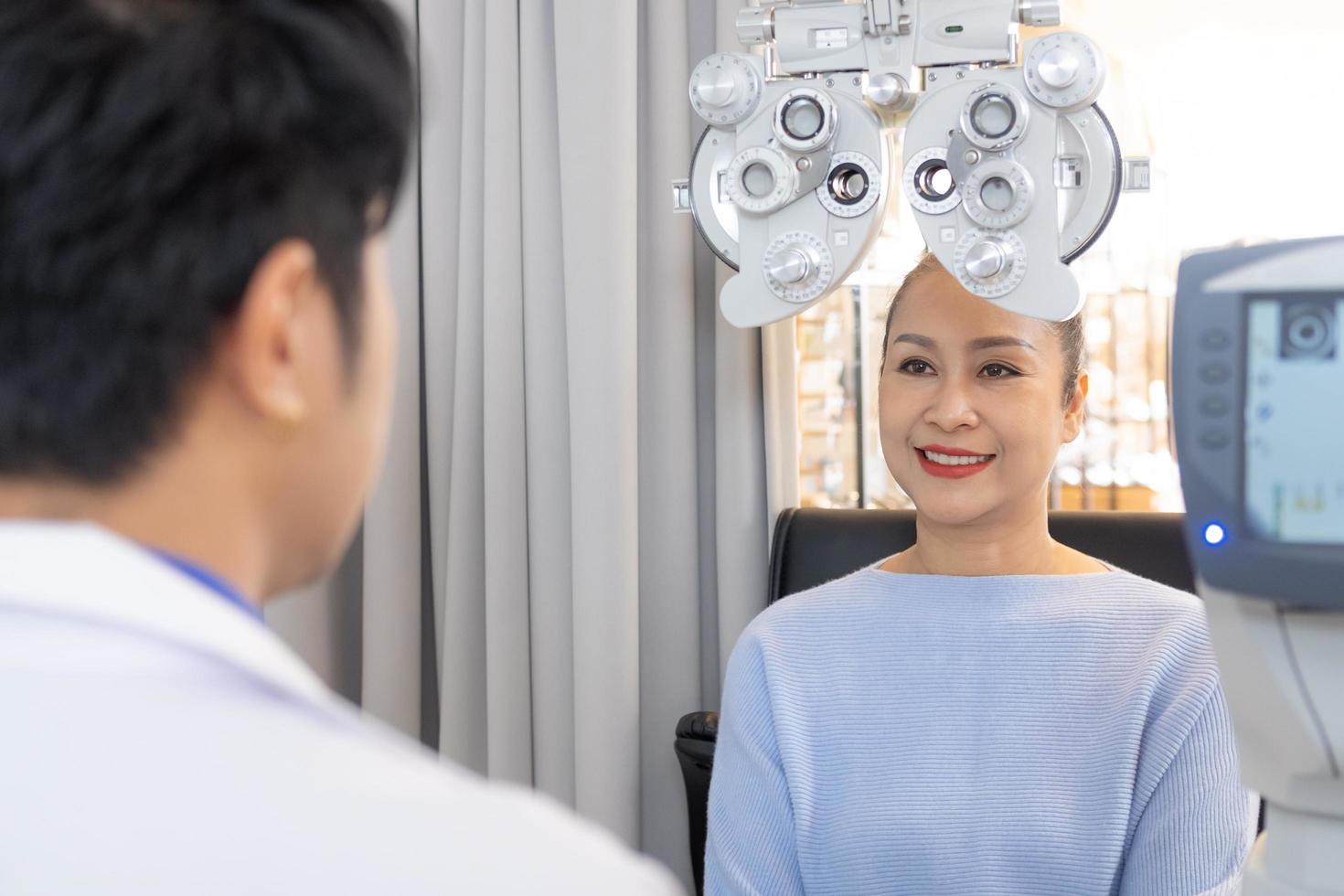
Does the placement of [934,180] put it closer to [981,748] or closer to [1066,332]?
[1066,332]

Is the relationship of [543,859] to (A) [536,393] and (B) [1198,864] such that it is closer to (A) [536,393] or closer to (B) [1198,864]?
(B) [1198,864]

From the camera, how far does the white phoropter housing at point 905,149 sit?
1.26 meters

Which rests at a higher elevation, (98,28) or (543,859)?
(98,28)

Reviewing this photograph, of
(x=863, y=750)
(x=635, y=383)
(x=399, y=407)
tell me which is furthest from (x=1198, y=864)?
(x=399, y=407)

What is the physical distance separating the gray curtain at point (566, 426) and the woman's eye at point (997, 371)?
1.44ft

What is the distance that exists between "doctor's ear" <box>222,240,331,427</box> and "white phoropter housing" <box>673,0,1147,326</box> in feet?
2.85

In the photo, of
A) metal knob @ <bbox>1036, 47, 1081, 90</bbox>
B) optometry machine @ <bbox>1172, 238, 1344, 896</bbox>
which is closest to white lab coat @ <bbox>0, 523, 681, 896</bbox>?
optometry machine @ <bbox>1172, 238, 1344, 896</bbox>

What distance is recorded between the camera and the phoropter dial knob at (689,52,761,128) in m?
1.40

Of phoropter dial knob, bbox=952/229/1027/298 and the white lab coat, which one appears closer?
the white lab coat

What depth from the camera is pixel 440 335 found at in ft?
6.23

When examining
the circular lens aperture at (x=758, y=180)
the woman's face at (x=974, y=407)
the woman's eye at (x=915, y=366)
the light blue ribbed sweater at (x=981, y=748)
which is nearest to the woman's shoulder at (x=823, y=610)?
the light blue ribbed sweater at (x=981, y=748)

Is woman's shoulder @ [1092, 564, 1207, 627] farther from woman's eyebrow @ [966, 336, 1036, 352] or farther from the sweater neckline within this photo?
woman's eyebrow @ [966, 336, 1036, 352]

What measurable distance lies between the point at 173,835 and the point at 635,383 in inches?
54.4

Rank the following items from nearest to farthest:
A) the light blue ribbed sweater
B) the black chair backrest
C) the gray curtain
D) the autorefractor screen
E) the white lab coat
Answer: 1. the white lab coat
2. the autorefractor screen
3. the light blue ribbed sweater
4. the black chair backrest
5. the gray curtain
